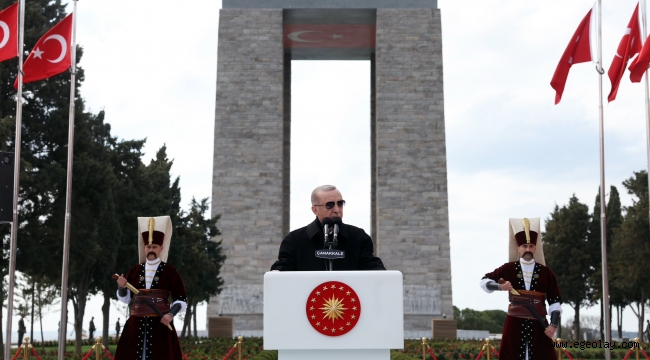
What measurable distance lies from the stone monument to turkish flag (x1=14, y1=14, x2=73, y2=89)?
77.6ft

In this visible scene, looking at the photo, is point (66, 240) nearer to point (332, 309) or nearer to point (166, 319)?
point (166, 319)

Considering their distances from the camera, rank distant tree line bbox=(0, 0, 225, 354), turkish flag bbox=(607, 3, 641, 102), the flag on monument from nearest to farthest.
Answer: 1. the flag on monument
2. turkish flag bbox=(607, 3, 641, 102)
3. distant tree line bbox=(0, 0, 225, 354)

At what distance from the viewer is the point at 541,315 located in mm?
9656

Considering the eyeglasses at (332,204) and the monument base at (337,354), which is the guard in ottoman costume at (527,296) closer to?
the eyeglasses at (332,204)

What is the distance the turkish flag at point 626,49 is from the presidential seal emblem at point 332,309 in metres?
12.0

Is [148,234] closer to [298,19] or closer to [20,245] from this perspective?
[20,245]

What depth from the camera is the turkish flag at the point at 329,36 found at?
42938 mm

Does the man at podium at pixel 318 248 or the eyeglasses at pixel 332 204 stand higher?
the eyeglasses at pixel 332 204

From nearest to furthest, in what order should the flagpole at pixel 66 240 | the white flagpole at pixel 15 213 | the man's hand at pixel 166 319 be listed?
1. the man's hand at pixel 166 319
2. the white flagpole at pixel 15 213
3. the flagpole at pixel 66 240

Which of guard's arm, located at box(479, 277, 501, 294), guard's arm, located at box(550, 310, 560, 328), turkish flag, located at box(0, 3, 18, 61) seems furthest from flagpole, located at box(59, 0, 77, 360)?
guard's arm, located at box(550, 310, 560, 328)

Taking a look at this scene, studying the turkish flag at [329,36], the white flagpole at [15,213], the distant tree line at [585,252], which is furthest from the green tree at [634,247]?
the white flagpole at [15,213]

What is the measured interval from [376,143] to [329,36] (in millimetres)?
6014

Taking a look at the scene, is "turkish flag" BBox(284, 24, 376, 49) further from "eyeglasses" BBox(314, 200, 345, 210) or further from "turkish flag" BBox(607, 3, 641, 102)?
"eyeglasses" BBox(314, 200, 345, 210)

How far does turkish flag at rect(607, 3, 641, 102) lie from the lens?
16078mm
